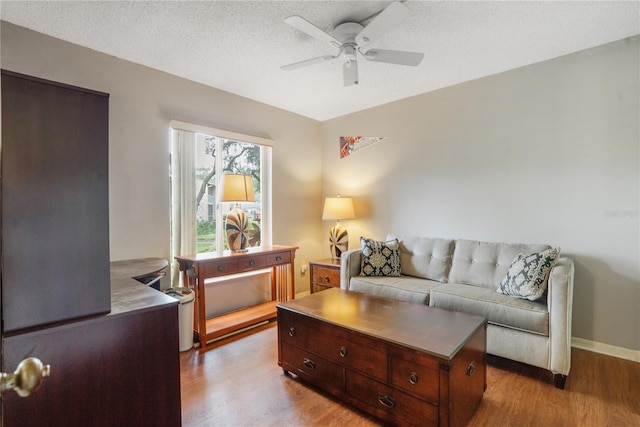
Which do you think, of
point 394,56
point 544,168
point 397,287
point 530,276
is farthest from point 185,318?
point 544,168

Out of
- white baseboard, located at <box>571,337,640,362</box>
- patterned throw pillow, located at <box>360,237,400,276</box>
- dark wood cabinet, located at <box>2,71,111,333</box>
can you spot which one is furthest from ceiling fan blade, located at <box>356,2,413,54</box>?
white baseboard, located at <box>571,337,640,362</box>

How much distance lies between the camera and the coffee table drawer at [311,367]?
184cm

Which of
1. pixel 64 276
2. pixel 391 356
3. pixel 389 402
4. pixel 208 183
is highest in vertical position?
pixel 208 183

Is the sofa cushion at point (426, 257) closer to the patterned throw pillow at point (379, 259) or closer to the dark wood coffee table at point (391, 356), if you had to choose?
the patterned throw pillow at point (379, 259)

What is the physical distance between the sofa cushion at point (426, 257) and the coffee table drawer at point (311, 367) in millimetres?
1539

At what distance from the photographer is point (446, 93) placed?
323 cm

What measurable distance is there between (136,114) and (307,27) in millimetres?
1762

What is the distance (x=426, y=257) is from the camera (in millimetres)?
3082

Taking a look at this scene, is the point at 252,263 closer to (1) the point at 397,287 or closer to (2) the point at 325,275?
(2) the point at 325,275

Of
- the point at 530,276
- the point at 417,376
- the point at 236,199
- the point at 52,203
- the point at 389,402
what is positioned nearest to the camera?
the point at 52,203

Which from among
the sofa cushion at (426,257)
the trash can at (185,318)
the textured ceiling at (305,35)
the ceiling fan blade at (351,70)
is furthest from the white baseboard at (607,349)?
the trash can at (185,318)

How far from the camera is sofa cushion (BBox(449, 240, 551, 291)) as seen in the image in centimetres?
262

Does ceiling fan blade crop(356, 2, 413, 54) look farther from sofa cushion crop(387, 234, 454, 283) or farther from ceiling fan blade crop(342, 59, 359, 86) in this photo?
sofa cushion crop(387, 234, 454, 283)

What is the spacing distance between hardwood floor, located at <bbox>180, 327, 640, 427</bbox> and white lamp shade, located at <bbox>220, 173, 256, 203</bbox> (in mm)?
1372
